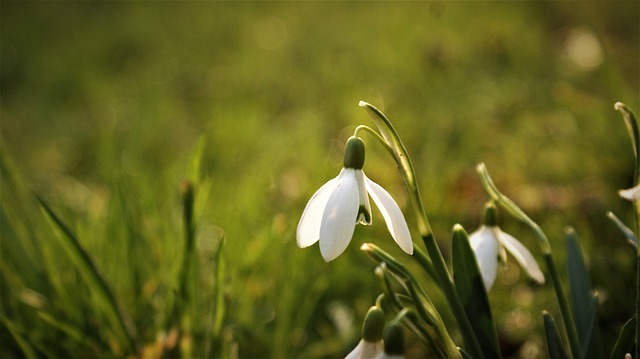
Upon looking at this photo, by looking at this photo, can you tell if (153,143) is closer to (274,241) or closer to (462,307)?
(274,241)

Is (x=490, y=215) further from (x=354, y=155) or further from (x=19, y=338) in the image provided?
(x=19, y=338)

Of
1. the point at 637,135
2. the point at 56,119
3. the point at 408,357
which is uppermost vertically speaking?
the point at 637,135

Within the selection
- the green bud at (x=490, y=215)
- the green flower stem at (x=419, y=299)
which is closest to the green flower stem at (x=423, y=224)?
the green flower stem at (x=419, y=299)

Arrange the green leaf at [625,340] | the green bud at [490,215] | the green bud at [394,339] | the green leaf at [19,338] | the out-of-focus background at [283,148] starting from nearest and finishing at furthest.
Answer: the green bud at [394,339] → the green leaf at [625,340] → the green bud at [490,215] → the green leaf at [19,338] → the out-of-focus background at [283,148]

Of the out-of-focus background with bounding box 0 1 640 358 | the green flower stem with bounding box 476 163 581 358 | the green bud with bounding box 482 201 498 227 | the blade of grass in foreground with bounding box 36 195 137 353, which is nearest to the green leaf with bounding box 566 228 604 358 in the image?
the green flower stem with bounding box 476 163 581 358

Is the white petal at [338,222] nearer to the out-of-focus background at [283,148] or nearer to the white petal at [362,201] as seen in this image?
the white petal at [362,201]

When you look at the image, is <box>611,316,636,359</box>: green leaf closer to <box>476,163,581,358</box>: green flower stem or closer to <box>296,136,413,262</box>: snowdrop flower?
<box>476,163,581,358</box>: green flower stem

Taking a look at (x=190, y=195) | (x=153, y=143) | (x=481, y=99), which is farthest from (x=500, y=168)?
(x=153, y=143)

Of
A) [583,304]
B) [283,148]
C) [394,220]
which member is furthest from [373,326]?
[283,148]
